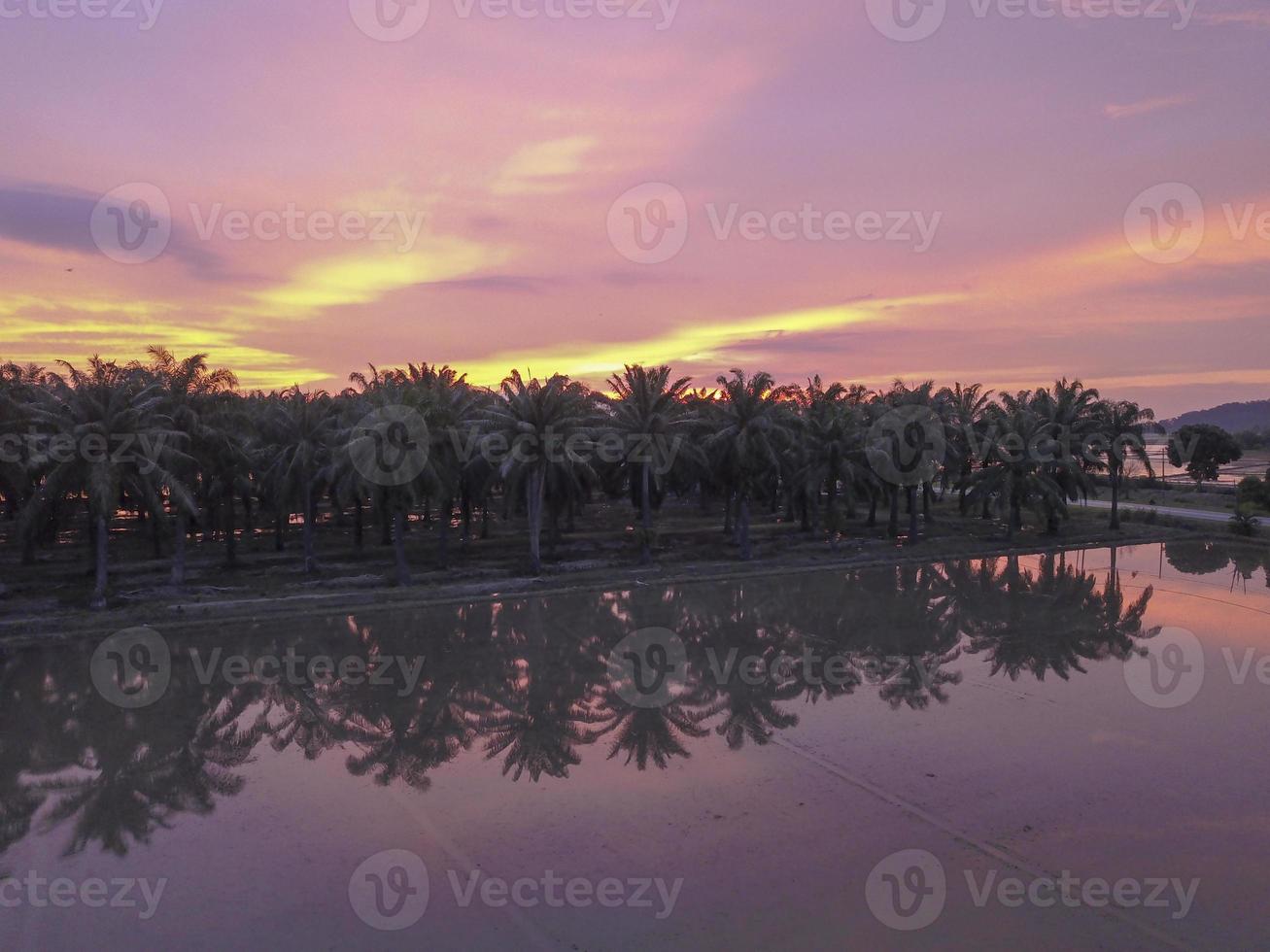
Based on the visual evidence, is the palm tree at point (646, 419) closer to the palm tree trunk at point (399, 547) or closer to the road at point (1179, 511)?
the palm tree trunk at point (399, 547)

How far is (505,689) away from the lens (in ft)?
63.3

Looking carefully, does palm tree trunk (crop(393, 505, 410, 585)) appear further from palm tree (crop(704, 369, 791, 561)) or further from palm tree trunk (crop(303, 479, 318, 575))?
palm tree (crop(704, 369, 791, 561))

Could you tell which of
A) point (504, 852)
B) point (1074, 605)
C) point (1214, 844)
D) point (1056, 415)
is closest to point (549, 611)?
point (504, 852)

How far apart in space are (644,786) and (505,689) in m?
6.35

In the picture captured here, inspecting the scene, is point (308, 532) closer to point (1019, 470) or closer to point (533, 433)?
point (533, 433)

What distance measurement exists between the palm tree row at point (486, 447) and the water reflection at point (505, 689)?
6757mm

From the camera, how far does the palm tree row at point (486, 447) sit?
91.5ft

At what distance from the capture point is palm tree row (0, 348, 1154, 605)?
27.9 metres

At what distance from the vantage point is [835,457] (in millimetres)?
39875

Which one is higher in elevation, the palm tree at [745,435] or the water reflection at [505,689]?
the palm tree at [745,435]

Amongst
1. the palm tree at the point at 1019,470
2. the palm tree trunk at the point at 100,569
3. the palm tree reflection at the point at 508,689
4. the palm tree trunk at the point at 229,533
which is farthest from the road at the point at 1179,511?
the palm tree trunk at the point at 100,569

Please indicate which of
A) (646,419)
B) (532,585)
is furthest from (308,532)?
(646,419)

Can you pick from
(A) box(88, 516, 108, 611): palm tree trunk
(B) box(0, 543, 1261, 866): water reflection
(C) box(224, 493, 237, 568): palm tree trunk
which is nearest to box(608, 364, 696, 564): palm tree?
(B) box(0, 543, 1261, 866): water reflection

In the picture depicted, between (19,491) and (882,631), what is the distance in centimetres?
3121
